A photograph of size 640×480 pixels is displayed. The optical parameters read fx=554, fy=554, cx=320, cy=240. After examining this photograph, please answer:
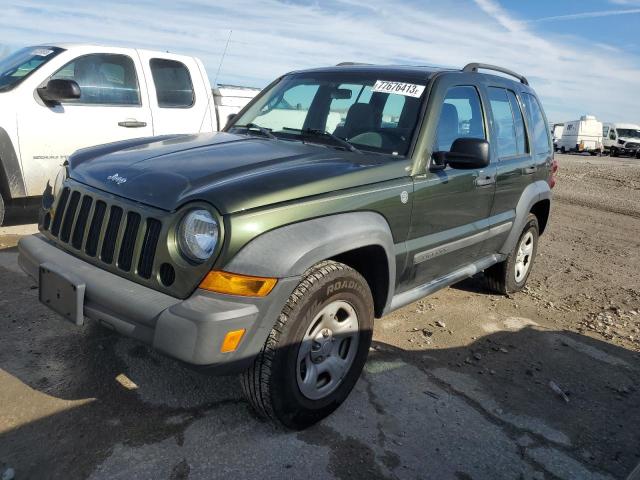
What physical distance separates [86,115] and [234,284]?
4.35 metres

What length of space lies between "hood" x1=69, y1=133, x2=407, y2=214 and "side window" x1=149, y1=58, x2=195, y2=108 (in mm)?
3142

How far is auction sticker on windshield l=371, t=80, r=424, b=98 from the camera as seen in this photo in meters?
3.57

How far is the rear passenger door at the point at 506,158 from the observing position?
14.0ft

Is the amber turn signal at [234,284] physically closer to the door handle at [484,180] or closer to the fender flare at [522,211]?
the door handle at [484,180]

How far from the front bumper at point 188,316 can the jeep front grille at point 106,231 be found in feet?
0.33

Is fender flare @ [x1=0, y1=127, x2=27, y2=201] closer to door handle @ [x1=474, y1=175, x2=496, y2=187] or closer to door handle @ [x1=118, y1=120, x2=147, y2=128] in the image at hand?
door handle @ [x1=118, y1=120, x2=147, y2=128]

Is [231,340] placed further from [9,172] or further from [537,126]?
[9,172]

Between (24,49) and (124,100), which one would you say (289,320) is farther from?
(24,49)

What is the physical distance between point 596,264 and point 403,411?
4.64 meters

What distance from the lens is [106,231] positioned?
2.72m

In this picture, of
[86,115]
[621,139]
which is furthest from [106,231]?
[621,139]

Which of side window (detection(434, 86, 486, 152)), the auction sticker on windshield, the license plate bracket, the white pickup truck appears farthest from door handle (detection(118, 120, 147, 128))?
side window (detection(434, 86, 486, 152))

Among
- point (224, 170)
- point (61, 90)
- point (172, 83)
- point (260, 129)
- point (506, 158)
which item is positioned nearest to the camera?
point (224, 170)

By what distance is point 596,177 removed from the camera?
52.3 ft
